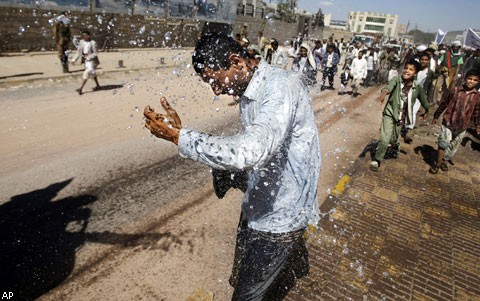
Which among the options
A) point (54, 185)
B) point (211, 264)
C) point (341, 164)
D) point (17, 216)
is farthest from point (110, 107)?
point (211, 264)

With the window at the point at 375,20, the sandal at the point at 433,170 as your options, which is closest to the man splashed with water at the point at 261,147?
the sandal at the point at 433,170

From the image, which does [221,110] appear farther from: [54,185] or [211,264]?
[211,264]

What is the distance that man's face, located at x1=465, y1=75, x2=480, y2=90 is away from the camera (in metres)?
6.17

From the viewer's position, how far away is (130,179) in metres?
5.25

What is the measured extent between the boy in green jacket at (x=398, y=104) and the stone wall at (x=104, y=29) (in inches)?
612

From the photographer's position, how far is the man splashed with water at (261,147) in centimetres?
141

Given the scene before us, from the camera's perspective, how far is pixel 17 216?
4098 mm

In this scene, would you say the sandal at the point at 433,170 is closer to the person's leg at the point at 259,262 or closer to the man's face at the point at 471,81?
the man's face at the point at 471,81

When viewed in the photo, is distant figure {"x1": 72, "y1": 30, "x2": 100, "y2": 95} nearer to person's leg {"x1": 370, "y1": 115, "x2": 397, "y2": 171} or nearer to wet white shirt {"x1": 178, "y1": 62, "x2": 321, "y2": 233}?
person's leg {"x1": 370, "y1": 115, "x2": 397, "y2": 171}

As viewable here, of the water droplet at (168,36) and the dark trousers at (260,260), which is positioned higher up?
the water droplet at (168,36)

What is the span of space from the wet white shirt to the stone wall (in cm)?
1649

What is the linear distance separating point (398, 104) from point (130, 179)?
514 cm

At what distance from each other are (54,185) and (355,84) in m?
12.1

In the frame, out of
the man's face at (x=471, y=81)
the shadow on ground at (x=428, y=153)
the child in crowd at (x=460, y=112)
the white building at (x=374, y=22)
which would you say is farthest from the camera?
the white building at (x=374, y=22)
